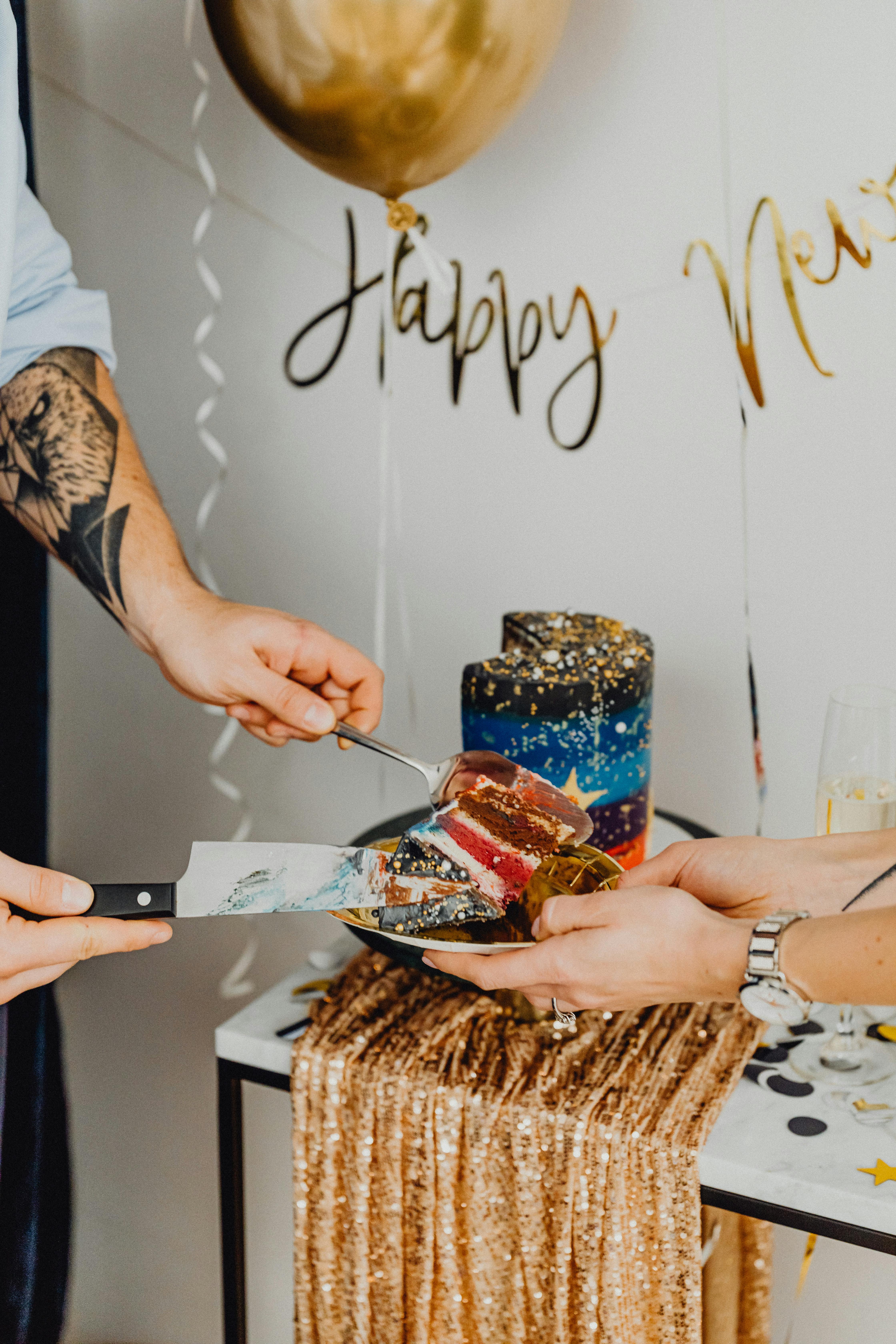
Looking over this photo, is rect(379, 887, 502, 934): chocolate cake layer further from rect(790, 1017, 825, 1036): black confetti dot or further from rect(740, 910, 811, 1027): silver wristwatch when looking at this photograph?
rect(790, 1017, 825, 1036): black confetti dot

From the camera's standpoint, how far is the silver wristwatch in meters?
0.70

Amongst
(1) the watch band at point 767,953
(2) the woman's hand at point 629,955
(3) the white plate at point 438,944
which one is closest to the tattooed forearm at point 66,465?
(3) the white plate at point 438,944

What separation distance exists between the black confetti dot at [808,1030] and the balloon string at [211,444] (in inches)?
28.1

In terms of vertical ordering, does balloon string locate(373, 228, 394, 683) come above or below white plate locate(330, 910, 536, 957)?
above

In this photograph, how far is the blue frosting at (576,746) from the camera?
3.01 ft

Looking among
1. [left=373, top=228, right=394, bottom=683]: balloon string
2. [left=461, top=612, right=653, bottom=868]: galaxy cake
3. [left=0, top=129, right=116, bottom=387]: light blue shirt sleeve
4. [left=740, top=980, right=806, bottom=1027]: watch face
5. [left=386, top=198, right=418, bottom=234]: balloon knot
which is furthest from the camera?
[left=373, top=228, right=394, bottom=683]: balloon string

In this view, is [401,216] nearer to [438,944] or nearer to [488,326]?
[488,326]

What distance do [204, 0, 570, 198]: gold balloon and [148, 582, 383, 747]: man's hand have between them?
43 cm

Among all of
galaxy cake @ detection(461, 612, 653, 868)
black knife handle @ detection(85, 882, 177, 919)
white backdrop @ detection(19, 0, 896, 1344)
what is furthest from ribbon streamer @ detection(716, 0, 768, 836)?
black knife handle @ detection(85, 882, 177, 919)

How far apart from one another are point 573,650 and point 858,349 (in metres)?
0.44

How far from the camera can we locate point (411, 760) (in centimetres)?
93

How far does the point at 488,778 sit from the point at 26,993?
696 millimetres

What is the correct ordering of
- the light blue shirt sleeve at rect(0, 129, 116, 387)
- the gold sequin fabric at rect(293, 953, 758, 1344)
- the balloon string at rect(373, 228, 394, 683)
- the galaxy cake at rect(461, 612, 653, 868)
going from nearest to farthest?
the gold sequin fabric at rect(293, 953, 758, 1344) → the galaxy cake at rect(461, 612, 653, 868) → the light blue shirt sleeve at rect(0, 129, 116, 387) → the balloon string at rect(373, 228, 394, 683)

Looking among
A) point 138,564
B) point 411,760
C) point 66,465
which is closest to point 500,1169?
point 411,760
